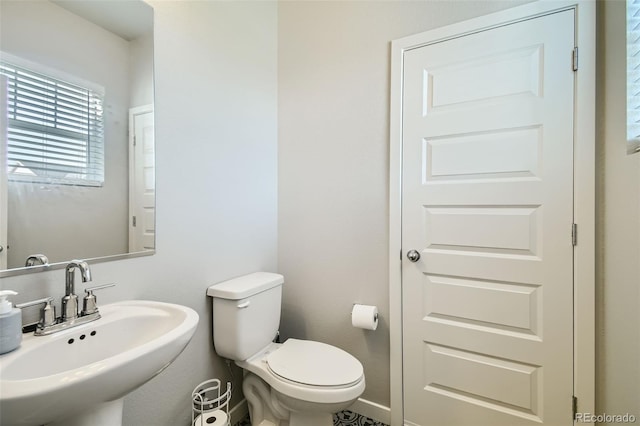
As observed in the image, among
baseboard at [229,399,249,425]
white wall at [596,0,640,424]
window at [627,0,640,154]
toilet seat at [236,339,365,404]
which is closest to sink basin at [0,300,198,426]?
toilet seat at [236,339,365,404]

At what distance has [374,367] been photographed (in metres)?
1.60

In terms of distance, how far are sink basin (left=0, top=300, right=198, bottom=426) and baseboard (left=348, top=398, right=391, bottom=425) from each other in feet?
3.84

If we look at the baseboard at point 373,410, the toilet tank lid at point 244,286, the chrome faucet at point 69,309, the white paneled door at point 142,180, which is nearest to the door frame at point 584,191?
the baseboard at point 373,410

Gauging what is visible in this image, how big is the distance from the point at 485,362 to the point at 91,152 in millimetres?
1875

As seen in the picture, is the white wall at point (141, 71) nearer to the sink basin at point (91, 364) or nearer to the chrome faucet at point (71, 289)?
the chrome faucet at point (71, 289)

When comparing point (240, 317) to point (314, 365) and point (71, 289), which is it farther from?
point (71, 289)

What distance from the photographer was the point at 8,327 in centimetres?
68

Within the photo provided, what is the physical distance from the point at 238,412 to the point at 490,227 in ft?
5.40

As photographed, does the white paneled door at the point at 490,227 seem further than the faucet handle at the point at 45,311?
Yes

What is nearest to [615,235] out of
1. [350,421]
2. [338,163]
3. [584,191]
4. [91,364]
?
[584,191]

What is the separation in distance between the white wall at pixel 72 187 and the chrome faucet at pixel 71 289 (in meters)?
0.10

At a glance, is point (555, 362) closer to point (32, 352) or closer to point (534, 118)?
point (534, 118)

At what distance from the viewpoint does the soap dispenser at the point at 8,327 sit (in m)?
0.67

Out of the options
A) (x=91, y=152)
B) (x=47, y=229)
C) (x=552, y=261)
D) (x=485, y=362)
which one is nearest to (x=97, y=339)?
(x=47, y=229)
